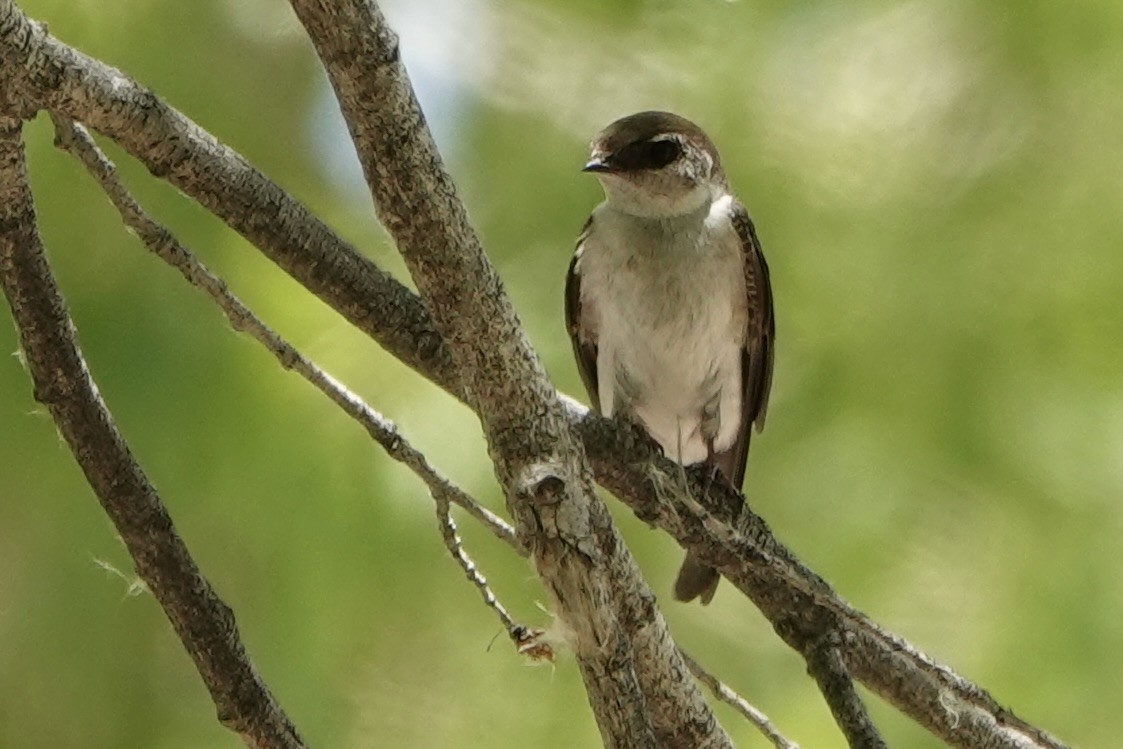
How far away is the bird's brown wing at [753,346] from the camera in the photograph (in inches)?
131

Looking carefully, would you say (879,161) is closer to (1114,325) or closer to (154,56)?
(1114,325)

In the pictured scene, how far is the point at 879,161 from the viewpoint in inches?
126

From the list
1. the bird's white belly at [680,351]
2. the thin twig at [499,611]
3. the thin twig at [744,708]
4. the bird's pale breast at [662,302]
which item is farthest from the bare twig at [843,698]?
the bird's pale breast at [662,302]

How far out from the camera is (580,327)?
3395mm

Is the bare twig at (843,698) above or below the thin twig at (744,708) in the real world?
above

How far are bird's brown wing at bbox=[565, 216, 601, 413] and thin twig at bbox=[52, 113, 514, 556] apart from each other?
1548mm

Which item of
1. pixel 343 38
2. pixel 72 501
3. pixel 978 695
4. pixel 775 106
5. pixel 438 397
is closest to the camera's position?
pixel 343 38

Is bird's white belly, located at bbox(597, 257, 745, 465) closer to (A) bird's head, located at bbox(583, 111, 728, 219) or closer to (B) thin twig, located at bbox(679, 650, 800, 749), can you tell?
(A) bird's head, located at bbox(583, 111, 728, 219)

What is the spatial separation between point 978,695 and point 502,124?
1820 mm

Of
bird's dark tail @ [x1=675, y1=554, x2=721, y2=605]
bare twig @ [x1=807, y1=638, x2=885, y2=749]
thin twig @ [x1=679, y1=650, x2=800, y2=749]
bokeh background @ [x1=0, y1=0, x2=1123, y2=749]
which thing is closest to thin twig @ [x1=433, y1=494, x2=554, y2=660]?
thin twig @ [x1=679, y1=650, x2=800, y2=749]

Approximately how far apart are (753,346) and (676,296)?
24cm

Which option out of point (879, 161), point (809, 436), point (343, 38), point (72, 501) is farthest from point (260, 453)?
point (343, 38)

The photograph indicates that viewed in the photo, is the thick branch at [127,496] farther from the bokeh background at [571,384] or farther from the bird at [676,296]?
the bird at [676,296]

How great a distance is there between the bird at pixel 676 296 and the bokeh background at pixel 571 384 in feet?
0.31
